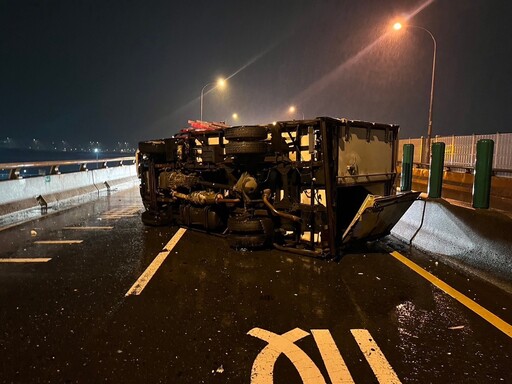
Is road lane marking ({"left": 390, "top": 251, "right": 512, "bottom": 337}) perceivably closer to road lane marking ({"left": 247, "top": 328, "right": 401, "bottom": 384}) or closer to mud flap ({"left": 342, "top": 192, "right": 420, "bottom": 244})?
mud flap ({"left": 342, "top": 192, "right": 420, "bottom": 244})

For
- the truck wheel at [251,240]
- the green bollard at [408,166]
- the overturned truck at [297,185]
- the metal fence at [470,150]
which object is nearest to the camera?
the overturned truck at [297,185]

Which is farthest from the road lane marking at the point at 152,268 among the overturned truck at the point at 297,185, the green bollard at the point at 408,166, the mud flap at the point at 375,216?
the green bollard at the point at 408,166

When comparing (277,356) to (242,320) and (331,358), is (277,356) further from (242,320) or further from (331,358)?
(242,320)

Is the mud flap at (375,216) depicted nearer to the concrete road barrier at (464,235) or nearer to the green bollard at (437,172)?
the concrete road barrier at (464,235)

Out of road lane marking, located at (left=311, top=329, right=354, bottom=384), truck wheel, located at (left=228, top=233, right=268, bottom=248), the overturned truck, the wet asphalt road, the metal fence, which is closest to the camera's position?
road lane marking, located at (left=311, top=329, right=354, bottom=384)

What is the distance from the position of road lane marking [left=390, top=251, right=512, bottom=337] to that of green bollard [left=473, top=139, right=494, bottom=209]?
5.09 ft

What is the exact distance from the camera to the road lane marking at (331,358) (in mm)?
2741

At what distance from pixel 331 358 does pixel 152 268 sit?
129 inches

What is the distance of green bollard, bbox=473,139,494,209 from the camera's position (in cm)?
599

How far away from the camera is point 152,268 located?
215 inches

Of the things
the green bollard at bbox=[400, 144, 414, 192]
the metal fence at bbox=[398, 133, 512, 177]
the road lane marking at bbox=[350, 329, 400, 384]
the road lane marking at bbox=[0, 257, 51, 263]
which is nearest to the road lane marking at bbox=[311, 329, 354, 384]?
the road lane marking at bbox=[350, 329, 400, 384]

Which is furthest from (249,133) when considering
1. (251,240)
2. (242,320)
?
(242,320)

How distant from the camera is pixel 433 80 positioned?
21.0 meters

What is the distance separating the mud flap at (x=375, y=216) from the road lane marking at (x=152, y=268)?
296 cm
